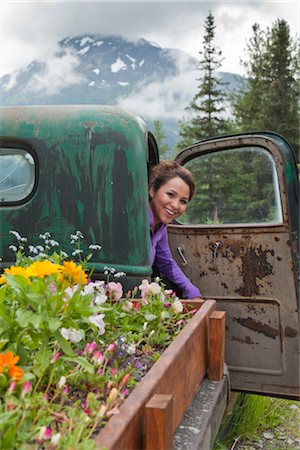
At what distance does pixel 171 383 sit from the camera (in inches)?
66.7

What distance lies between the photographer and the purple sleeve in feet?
10.5

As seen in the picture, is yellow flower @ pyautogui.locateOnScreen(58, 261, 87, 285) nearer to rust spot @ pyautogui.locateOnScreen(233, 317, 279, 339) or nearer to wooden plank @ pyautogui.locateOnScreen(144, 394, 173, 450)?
wooden plank @ pyautogui.locateOnScreen(144, 394, 173, 450)

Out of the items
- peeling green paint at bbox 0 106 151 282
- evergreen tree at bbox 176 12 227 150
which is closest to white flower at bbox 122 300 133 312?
peeling green paint at bbox 0 106 151 282

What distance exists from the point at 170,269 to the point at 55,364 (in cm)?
177

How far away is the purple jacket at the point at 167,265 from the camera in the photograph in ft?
10.4

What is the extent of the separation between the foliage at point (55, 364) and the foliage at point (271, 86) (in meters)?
20.0

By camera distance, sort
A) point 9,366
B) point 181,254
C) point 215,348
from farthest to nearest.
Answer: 1. point 181,254
2. point 215,348
3. point 9,366

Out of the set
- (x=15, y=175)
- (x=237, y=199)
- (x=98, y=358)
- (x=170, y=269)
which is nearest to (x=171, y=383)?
(x=98, y=358)

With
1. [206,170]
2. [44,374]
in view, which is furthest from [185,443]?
[206,170]

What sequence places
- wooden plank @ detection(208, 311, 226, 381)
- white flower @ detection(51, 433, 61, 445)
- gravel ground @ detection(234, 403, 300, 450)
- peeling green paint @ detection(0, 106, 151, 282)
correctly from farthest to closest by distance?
gravel ground @ detection(234, 403, 300, 450) < peeling green paint @ detection(0, 106, 151, 282) < wooden plank @ detection(208, 311, 226, 381) < white flower @ detection(51, 433, 61, 445)

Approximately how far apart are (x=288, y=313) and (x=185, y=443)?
5.30 ft

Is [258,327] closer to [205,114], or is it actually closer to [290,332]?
[290,332]

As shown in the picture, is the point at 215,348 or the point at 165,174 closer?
the point at 215,348

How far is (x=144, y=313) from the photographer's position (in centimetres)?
227
